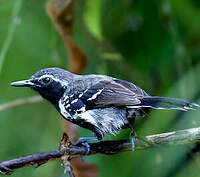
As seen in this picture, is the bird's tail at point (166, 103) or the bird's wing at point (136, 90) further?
the bird's wing at point (136, 90)

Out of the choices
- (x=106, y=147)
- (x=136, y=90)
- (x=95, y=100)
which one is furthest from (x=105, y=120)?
(x=106, y=147)

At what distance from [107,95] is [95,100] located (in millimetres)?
89

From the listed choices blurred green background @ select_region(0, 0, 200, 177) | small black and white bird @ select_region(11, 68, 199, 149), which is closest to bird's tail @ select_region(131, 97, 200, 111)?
small black and white bird @ select_region(11, 68, 199, 149)

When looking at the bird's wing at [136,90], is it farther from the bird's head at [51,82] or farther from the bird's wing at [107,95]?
the bird's head at [51,82]

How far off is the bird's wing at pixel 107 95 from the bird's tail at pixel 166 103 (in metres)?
0.11

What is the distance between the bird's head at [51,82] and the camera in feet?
9.04

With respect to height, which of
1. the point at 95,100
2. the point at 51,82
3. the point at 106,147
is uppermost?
the point at 51,82

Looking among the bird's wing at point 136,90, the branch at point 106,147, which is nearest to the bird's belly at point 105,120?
the bird's wing at point 136,90

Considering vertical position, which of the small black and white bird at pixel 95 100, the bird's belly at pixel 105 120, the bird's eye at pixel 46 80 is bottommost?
the bird's belly at pixel 105 120

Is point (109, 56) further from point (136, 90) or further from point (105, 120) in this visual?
point (105, 120)

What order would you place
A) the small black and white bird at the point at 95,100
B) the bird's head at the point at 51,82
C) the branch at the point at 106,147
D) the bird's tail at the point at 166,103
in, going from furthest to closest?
1. the bird's head at the point at 51,82
2. the small black and white bird at the point at 95,100
3. the bird's tail at the point at 166,103
4. the branch at the point at 106,147

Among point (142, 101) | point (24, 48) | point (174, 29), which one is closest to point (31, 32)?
point (24, 48)

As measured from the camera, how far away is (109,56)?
3.48 metres

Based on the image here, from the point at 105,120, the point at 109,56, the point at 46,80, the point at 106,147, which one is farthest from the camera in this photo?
the point at 109,56
